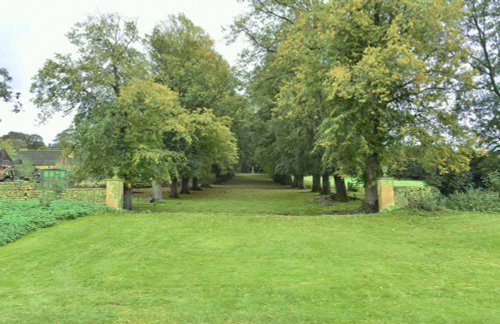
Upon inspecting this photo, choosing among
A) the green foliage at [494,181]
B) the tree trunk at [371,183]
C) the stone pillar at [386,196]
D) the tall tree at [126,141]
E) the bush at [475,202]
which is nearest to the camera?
the bush at [475,202]

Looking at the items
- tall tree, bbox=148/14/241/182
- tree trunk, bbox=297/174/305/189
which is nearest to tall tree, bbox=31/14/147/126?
tall tree, bbox=148/14/241/182

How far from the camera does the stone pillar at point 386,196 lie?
44.6 ft

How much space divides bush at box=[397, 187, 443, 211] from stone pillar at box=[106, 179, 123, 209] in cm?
1037

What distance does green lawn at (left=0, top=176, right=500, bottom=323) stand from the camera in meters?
4.97

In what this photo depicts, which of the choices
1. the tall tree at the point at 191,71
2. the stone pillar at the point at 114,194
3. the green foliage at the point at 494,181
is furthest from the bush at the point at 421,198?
the tall tree at the point at 191,71

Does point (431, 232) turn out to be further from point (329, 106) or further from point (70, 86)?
point (70, 86)

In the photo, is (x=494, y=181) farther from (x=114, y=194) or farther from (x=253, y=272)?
(x=114, y=194)

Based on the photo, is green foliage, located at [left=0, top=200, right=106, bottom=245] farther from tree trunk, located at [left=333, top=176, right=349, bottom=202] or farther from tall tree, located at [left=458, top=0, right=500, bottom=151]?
tall tree, located at [left=458, top=0, right=500, bottom=151]

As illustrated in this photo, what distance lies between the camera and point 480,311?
492 cm

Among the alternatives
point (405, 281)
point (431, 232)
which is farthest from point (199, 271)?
point (431, 232)

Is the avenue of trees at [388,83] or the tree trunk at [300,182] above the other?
the avenue of trees at [388,83]

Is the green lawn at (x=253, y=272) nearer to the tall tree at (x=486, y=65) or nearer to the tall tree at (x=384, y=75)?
the tall tree at (x=384, y=75)

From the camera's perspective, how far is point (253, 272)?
654cm

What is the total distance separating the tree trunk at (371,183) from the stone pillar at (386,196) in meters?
1.02
